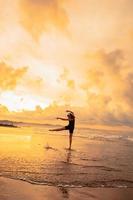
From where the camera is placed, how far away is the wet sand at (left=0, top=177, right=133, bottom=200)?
26.9 feet

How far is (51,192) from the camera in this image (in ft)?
29.2

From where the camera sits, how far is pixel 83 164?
14.7 meters

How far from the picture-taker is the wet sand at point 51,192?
322 inches

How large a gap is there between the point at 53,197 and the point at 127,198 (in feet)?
6.74

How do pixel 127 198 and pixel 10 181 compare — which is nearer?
pixel 127 198

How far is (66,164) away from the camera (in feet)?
46.9

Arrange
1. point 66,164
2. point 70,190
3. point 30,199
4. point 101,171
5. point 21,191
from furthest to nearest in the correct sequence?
1. point 66,164
2. point 101,171
3. point 70,190
4. point 21,191
5. point 30,199

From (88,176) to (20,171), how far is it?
229 cm

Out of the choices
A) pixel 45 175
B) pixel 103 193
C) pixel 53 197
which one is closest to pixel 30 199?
pixel 53 197

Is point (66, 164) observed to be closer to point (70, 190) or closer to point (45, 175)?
point (45, 175)

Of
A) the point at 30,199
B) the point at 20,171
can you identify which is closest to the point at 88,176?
the point at 20,171

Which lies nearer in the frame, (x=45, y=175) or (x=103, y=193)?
(x=103, y=193)

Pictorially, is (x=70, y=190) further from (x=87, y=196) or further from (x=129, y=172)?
(x=129, y=172)

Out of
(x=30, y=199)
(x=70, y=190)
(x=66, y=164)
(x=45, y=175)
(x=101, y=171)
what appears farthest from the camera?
(x=66, y=164)
